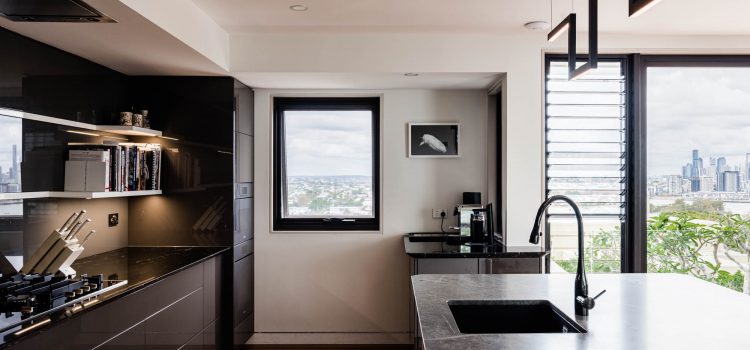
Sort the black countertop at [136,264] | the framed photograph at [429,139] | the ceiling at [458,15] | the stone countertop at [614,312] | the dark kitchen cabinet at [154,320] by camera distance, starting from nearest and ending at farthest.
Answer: the stone countertop at [614,312], the dark kitchen cabinet at [154,320], the black countertop at [136,264], the ceiling at [458,15], the framed photograph at [429,139]

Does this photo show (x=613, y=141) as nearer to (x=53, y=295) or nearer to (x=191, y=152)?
(x=191, y=152)

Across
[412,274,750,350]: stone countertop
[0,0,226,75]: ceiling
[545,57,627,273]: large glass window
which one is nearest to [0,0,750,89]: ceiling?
[0,0,226,75]: ceiling

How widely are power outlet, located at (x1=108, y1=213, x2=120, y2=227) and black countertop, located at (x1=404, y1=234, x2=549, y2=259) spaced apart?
6.79ft

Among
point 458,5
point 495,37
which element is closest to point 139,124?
point 458,5

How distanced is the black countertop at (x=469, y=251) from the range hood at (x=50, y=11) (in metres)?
2.26

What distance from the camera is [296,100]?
4.16 metres

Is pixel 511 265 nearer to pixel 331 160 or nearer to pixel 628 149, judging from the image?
pixel 628 149

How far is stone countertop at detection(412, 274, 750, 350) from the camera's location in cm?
148

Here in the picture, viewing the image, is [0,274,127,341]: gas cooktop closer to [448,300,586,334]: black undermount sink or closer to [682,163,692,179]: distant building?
[448,300,586,334]: black undermount sink

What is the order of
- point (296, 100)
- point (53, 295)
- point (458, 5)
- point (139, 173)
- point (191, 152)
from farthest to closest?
1. point (296, 100)
2. point (191, 152)
3. point (139, 173)
4. point (458, 5)
5. point (53, 295)

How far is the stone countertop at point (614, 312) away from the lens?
1.48 meters

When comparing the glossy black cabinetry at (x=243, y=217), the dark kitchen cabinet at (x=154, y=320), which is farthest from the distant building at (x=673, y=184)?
the dark kitchen cabinet at (x=154, y=320)

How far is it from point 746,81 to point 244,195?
3.92 metres

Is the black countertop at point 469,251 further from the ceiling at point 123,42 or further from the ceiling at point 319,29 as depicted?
the ceiling at point 123,42
